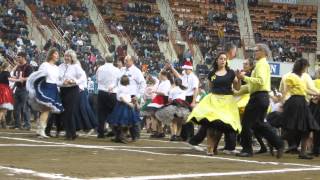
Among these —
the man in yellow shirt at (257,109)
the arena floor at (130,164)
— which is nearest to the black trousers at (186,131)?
the arena floor at (130,164)

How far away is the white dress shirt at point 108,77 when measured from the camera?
47.1 ft

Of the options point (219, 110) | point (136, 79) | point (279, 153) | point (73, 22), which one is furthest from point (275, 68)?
point (219, 110)

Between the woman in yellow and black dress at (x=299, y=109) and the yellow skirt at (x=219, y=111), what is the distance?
101 centimetres

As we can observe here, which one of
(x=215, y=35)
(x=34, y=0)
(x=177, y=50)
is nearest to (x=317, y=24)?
(x=215, y=35)

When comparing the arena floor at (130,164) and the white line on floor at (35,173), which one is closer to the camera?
the white line on floor at (35,173)

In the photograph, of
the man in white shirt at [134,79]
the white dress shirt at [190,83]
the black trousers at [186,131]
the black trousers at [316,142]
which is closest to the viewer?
the black trousers at [316,142]

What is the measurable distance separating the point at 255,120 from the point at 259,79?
66 cm

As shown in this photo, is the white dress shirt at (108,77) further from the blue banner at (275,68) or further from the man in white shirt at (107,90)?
the blue banner at (275,68)

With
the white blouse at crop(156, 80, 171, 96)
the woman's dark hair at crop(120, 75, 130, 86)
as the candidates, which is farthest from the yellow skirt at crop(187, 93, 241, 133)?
the white blouse at crop(156, 80, 171, 96)

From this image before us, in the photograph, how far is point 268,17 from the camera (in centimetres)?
4612

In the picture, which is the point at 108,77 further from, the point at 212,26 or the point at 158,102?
the point at 212,26

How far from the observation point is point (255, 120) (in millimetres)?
11094

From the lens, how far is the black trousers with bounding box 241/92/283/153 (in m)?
11.0

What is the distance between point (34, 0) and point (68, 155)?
2903cm
